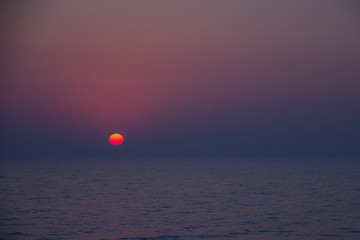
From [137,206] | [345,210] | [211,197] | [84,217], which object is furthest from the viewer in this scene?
[211,197]

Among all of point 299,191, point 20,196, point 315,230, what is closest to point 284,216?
point 315,230

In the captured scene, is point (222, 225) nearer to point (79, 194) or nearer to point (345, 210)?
point (345, 210)

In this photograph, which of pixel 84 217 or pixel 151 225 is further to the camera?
pixel 84 217

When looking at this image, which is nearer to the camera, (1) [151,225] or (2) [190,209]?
(1) [151,225]

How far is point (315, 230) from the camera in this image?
44.2 meters

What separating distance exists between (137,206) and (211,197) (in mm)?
15400

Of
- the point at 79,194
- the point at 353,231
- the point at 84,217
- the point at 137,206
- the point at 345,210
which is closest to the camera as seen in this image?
the point at 353,231

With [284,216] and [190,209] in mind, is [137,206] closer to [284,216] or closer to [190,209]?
[190,209]

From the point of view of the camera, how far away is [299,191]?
81.5 m

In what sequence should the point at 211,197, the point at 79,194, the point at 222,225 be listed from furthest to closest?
the point at 79,194 < the point at 211,197 < the point at 222,225

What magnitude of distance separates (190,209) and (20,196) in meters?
33.0

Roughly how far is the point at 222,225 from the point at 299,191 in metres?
38.9

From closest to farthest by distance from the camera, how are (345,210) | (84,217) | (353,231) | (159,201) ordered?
1. (353,231)
2. (84,217)
3. (345,210)
4. (159,201)

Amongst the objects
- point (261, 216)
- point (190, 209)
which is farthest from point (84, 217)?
point (261, 216)
